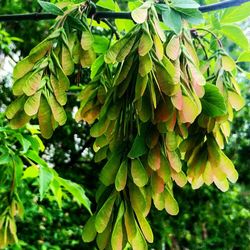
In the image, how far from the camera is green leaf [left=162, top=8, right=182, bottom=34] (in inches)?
22.3

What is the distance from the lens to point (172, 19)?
58 centimetres

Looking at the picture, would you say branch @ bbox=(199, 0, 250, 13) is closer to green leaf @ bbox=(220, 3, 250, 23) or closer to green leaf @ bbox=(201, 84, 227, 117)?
green leaf @ bbox=(220, 3, 250, 23)

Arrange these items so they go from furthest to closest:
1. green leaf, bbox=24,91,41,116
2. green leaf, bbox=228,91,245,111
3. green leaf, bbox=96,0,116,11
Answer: green leaf, bbox=96,0,116,11 < green leaf, bbox=228,91,245,111 < green leaf, bbox=24,91,41,116

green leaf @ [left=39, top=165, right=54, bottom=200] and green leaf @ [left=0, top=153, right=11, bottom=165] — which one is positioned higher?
green leaf @ [left=0, top=153, right=11, bottom=165]

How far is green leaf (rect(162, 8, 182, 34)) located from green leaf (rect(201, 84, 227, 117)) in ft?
0.26

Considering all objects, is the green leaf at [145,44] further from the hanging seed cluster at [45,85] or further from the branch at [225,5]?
the branch at [225,5]

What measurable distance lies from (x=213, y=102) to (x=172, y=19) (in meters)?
0.11

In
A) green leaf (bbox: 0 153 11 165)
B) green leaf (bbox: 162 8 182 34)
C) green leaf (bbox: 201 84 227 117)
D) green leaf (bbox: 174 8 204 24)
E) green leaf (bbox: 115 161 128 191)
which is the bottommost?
green leaf (bbox: 0 153 11 165)

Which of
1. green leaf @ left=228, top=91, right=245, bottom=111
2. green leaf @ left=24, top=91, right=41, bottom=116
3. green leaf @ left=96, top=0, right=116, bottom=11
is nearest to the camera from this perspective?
green leaf @ left=24, top=91, right=41, bottom=116

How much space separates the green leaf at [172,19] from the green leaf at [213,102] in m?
0.08

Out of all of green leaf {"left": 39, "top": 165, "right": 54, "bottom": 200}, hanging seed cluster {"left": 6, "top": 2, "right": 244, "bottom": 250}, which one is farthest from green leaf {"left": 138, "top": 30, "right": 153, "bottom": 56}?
green leaf {"left": 39, "top": 165, "right": 54, "bottom": 200}

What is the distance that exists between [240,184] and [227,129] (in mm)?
3738

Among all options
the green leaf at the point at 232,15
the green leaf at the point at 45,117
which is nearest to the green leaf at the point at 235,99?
the green leaf at the point at 232,15

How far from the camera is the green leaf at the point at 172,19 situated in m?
0.57
